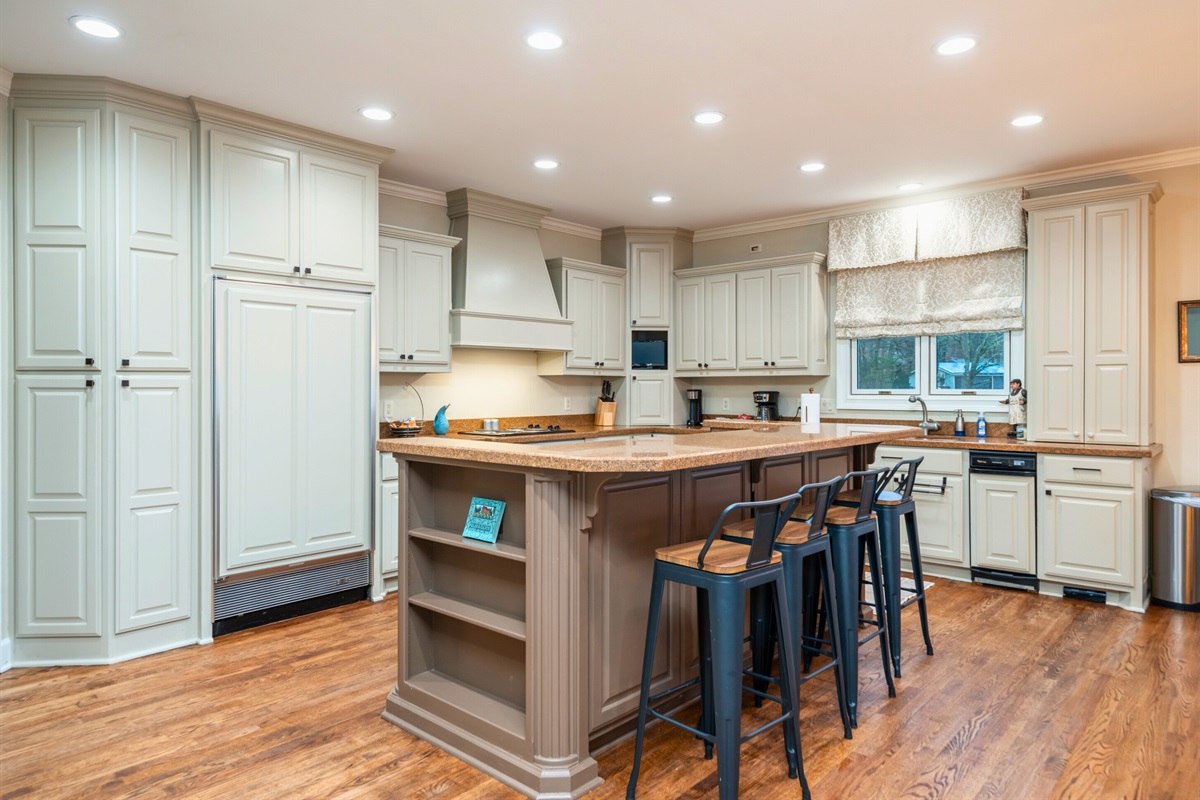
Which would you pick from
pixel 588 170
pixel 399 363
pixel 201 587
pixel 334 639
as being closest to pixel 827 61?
pixel 588 170

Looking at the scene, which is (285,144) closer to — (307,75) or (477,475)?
(307,75)

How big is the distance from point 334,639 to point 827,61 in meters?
3.55

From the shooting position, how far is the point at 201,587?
3.56 m

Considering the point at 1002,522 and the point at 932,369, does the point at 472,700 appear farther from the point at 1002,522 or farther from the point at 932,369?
the point at 932,369

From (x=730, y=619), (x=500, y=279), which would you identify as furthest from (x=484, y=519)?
(x=500, y=279)

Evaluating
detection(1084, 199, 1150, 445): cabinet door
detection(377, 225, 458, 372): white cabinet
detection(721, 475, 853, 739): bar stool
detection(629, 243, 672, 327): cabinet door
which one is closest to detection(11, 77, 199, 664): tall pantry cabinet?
detection(377, 225, 458, 372): white cabinet

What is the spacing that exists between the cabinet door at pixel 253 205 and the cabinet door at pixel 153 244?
125 mm

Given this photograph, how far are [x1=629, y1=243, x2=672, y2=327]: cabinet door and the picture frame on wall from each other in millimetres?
3556

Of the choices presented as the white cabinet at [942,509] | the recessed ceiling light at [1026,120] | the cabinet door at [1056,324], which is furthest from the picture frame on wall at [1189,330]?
the recessed ceiling light at [1026,120]

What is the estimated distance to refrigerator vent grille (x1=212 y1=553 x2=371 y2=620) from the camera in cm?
365

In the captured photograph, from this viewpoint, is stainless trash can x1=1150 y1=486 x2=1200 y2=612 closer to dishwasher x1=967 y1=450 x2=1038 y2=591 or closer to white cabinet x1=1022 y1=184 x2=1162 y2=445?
white cabinet x1=1022 y1=184 x2=1162 y2=445

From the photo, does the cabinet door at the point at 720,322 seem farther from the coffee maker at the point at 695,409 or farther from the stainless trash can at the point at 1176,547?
the stainless trash can at the point at 1176,547

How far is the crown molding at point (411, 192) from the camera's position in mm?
4891

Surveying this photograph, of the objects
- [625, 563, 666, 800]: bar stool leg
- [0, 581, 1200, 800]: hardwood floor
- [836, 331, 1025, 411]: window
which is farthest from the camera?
[836, 331, 1025, 411]: window
